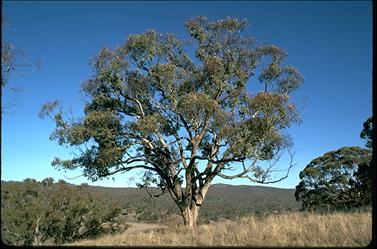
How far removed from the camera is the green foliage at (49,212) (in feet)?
131

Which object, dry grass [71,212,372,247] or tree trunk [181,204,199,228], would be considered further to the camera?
tree trunk [181,204,199,228]

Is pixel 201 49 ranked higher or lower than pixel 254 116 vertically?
higher

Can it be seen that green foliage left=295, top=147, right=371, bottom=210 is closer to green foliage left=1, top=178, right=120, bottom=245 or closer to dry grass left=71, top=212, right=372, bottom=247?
green foliage left=1, top=178, right=120, bottom=245

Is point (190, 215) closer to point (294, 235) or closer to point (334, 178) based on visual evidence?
point (294, 235)

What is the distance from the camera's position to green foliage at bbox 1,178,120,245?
39.8 meters

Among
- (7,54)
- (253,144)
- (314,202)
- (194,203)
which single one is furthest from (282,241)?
(314,202)

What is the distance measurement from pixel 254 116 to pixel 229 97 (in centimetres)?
206

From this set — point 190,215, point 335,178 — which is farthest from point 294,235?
point 335,178

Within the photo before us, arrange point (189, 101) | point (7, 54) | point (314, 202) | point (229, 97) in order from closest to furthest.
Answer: point (7, 54)
point (189, 101)
point (229, 97)
point (314, 202)

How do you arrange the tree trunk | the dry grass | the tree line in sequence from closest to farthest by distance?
1. the dry grass
2. the tree trunk
3. the tree line

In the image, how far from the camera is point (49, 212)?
136 ft

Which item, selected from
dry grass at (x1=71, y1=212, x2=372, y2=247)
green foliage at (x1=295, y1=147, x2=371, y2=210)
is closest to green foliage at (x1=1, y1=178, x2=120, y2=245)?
green foliage at (x1=295, y1=147, x2=371, y2=210)

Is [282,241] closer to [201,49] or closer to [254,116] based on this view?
[254,116]

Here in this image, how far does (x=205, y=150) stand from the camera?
2102cm
